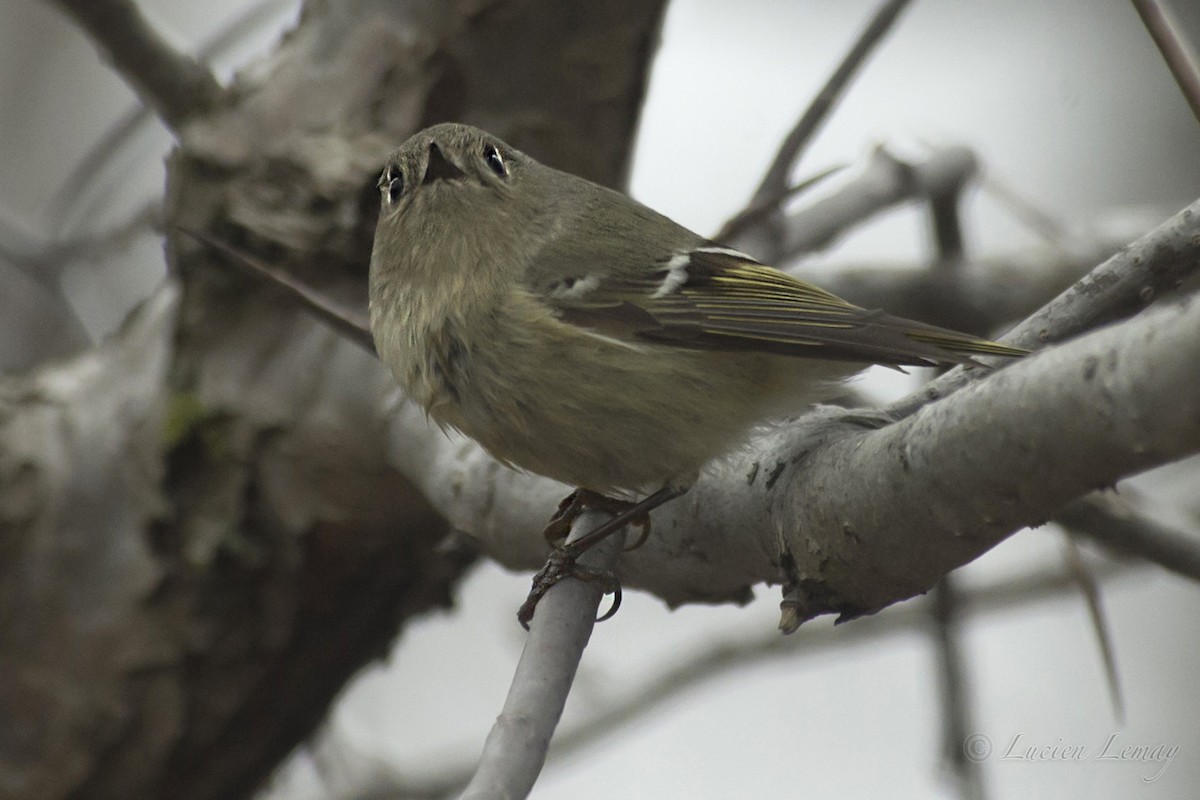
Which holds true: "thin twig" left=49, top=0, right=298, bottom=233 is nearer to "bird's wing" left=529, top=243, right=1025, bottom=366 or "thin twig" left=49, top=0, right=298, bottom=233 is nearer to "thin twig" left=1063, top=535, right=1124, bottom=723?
"bird's wing" left=529, top=243, right=1025, bottom=366

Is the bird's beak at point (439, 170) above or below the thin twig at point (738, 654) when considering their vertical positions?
above

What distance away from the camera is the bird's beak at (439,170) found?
1.66 metres

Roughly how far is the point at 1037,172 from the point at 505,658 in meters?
2.96

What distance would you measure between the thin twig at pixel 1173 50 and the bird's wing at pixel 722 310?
347 mm

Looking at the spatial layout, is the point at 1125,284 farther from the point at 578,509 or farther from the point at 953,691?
the point at 953,691

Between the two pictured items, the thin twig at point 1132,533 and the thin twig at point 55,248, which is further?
the thin twig at point 55,248

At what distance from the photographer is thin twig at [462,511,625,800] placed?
2.83 ft

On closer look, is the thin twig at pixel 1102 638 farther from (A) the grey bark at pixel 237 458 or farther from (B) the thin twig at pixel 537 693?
(A) the grey bark at pixel 237 458

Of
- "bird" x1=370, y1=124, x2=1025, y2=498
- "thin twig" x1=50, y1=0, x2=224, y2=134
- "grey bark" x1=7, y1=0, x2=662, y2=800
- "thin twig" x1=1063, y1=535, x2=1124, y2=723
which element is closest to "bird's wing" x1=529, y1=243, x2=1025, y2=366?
"bird" x1=370, y1=124, x2=1025, y2=498

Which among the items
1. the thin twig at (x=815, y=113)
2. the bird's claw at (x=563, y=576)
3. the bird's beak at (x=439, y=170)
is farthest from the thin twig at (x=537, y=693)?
the thin twig at (x=815, y=113)

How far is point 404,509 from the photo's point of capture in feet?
6.77

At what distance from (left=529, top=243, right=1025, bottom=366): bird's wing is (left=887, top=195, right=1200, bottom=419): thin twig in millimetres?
148

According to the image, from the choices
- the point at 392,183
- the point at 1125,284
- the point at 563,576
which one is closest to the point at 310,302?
the point at 392,183

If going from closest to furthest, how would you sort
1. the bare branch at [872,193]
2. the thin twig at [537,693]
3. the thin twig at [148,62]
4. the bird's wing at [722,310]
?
1. the thin twig at [537,693]
2. the bird's wing at [722,310]
3. the thin twig at [148,62]
4. the bare branch at [872,193]
